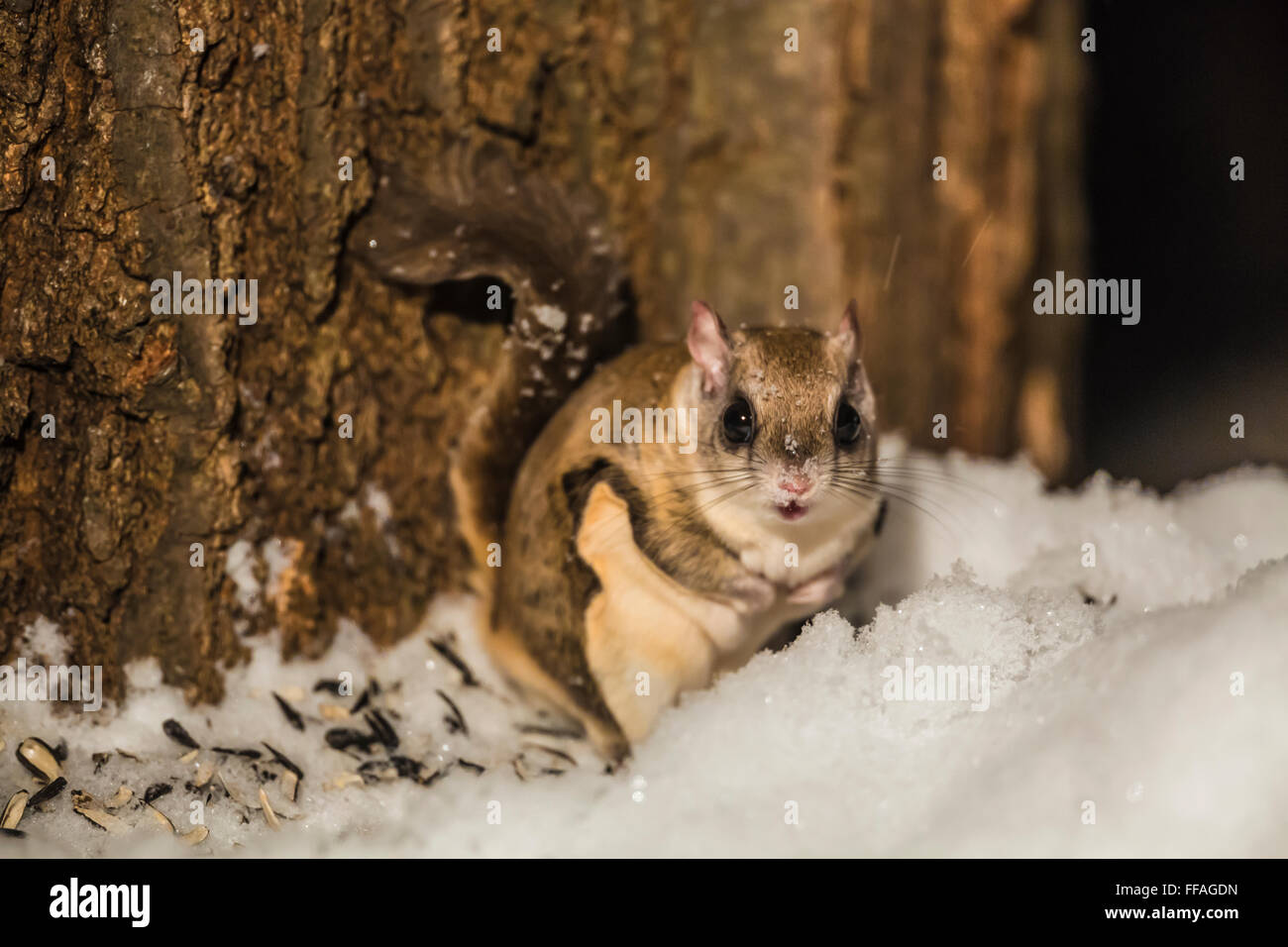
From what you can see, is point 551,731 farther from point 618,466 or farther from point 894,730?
point 894,730

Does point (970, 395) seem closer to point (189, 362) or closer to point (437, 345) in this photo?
point (437, 345)

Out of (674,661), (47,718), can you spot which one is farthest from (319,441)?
(674,661)

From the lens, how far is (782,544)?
210 centimetres

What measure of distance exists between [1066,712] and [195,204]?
1.59m

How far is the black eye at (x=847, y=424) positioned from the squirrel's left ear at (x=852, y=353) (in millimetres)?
48

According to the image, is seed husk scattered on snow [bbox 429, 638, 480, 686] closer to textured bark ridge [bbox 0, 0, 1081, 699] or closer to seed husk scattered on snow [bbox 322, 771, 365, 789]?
textured bark ridge [bbox 0, 0, 1081, 699]

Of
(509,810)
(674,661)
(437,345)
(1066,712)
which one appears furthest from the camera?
(437,345)

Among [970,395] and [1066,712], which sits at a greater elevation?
[970,395]

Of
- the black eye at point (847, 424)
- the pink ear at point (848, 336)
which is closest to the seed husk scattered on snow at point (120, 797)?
the black eye at point (847, 424)

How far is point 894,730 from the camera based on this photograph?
5.72ft

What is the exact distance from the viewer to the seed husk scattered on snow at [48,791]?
1.81m

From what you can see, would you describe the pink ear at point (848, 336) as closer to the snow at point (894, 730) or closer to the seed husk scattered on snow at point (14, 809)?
the snow at point (894, 730)

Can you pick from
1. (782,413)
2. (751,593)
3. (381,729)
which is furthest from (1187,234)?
(381,729)

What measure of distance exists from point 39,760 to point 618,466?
1.07 m
